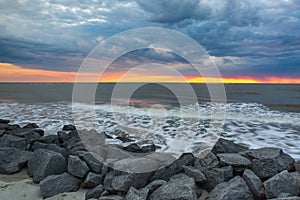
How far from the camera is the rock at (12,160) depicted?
404 cm

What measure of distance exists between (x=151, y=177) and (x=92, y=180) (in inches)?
33.3

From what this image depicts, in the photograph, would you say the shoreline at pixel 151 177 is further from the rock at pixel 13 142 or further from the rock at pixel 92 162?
the rock at pixel 13 142

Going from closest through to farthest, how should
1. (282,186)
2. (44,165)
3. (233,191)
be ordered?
1. (233,191)
2. (282,186)
3. (44,165)

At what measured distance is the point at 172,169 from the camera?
3570mm

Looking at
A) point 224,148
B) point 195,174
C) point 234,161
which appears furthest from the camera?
point 224,148

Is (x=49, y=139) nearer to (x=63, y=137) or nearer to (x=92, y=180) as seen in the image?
(x=63, y=137)

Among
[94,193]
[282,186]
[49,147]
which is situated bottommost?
A: [94,193]

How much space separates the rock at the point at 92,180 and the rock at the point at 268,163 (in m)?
2.22

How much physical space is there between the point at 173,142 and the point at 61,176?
3.41 metres

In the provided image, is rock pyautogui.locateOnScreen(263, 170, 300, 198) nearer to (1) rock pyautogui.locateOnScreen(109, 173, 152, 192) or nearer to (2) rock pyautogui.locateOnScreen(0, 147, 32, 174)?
(1) rock pyautogui.locateOnScreen(109, 173, 152, 192)

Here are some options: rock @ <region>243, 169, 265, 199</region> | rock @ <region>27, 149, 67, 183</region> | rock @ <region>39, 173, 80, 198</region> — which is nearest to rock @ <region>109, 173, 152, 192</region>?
rock @ <region>39, 173, 80, 198</region>

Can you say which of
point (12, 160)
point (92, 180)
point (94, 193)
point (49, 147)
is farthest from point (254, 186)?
point (12, 160)

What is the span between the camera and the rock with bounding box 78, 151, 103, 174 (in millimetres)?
3756

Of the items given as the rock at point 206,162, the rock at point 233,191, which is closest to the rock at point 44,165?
the rock at point 206,162
